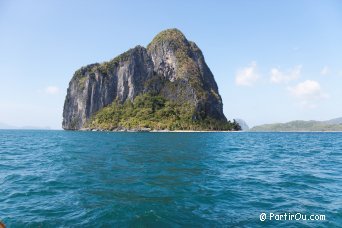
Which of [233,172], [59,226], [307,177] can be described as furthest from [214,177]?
[59,226]

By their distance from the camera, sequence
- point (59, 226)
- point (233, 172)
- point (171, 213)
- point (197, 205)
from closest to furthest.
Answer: point (59, 226) < point (171, 213) < point (197, 205) < point (233, 172)

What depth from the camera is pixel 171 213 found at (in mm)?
14914

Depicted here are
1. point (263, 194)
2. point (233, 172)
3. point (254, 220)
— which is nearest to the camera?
point (254, 220)

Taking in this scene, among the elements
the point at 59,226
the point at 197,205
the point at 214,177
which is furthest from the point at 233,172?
the point at 59,226

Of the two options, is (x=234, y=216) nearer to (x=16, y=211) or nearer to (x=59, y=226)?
(x=59, y=226)

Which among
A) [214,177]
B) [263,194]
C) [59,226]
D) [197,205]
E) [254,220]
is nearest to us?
[59,226]

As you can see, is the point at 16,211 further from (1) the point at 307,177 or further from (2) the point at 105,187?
(1) the point at 307,177

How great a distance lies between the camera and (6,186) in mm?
21219

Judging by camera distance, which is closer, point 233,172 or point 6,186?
point 6,186

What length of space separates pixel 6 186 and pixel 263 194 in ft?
60.4

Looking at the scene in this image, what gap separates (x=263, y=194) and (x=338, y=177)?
10.6 metres

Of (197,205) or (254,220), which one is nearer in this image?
(254,220)

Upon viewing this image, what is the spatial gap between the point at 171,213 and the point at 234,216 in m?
3.21

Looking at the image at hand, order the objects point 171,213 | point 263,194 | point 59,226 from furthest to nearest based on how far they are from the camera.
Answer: point 263,194
point 171,213
point 59,226
